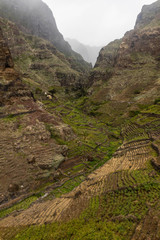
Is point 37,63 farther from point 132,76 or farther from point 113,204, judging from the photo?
point 113,204

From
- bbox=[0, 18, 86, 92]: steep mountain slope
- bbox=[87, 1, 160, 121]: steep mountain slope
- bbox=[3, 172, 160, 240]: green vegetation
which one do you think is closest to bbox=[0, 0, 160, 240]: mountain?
bbox=[3, 172, 160, 240]: green vegetation

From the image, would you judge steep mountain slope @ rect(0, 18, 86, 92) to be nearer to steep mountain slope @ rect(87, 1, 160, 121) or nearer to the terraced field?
steep mountain slope @ rect(87, 1, 160, 121)

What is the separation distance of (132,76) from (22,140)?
299 feet

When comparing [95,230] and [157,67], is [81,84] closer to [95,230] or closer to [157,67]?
[157,67]

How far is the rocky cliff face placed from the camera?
27.3 m

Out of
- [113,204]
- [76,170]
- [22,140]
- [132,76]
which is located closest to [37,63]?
[132,76]

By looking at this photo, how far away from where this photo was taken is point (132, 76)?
101000 millimetres

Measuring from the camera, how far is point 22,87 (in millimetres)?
46406

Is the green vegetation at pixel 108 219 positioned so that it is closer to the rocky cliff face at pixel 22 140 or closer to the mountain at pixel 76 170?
the mountain at pixel 76 170

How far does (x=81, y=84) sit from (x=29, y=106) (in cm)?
10614

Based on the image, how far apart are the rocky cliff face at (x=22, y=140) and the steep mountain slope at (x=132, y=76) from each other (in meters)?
44.3

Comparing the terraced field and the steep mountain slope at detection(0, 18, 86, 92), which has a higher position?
the steep mountain slope at detection(0, 18, 86, 92)

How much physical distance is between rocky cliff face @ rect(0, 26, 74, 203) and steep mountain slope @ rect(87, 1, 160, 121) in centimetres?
4430

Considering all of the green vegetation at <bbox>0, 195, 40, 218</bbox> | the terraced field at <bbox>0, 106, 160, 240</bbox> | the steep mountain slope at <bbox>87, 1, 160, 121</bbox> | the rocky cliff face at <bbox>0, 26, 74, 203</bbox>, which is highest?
the steep mountain slope at <bbox>87, 1, 160, 121</bbox>
